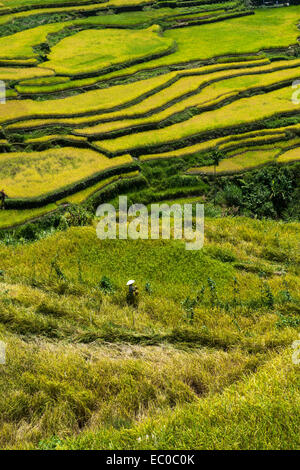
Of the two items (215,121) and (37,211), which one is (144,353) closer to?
(37,211)

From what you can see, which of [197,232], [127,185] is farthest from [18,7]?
[197,232]

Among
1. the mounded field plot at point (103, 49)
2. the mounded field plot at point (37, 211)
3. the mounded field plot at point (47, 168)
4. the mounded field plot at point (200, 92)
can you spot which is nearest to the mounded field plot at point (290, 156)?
the mounded field plot at point (200, 92)

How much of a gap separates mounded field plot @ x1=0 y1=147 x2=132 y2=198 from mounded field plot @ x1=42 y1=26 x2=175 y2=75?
36.6ft

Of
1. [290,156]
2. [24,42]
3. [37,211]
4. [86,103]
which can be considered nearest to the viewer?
[37,211]

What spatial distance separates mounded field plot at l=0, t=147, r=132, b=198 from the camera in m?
17.4

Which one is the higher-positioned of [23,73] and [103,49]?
[103,49]

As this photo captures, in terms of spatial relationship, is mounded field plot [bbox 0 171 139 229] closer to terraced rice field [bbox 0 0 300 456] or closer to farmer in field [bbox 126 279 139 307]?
terraced rice field [bbox 0 0 300 456]

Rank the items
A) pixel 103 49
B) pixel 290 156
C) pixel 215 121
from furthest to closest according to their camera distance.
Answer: pixel 103 49 < pixel 215 121 < pixel 290 156

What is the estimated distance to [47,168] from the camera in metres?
18.9

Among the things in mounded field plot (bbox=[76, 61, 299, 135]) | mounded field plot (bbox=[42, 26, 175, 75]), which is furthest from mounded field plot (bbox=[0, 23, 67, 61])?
mounded field plot (bbox=[76, 61, 299, 135])

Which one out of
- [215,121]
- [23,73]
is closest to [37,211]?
[215,121]

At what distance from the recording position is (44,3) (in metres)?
41.7

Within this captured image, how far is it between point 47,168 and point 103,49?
1926 centimetres

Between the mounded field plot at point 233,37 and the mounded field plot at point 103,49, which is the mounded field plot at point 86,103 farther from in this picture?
the mounded field plot at point 103,49
